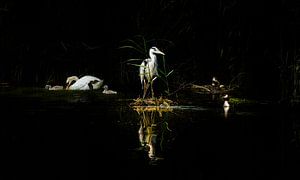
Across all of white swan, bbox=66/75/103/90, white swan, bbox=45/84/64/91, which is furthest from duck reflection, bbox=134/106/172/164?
white swan, bbox=45/84/64/91

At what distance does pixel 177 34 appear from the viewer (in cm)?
1198

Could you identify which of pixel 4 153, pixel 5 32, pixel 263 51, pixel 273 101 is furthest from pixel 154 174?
pixel 5 32

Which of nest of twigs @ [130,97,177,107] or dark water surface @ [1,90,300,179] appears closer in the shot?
dark water surface @ [1,90,300,179]

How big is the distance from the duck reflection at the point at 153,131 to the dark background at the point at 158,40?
7.19 ft

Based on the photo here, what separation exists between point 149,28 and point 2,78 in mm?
3028

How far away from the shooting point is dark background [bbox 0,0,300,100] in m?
10.8

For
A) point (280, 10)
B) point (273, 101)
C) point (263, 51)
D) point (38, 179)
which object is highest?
point (280, 10)

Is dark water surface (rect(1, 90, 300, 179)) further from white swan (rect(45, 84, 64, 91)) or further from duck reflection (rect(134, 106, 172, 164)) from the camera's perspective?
white swan (rect(45, 84, 64, 91))

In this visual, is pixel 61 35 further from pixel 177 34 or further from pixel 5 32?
pixel 177 34

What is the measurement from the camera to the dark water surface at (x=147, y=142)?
4480 millimetres

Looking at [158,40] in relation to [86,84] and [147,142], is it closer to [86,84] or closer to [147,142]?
[86,84]

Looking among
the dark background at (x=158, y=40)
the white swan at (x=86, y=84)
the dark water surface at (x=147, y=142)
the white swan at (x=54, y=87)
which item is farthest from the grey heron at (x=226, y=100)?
the white swan at (x=54, y=87)

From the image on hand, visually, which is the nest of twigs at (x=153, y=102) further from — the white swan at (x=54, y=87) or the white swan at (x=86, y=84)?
the white swan at (x=54, y=87)

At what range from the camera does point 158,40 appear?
12062 mm
